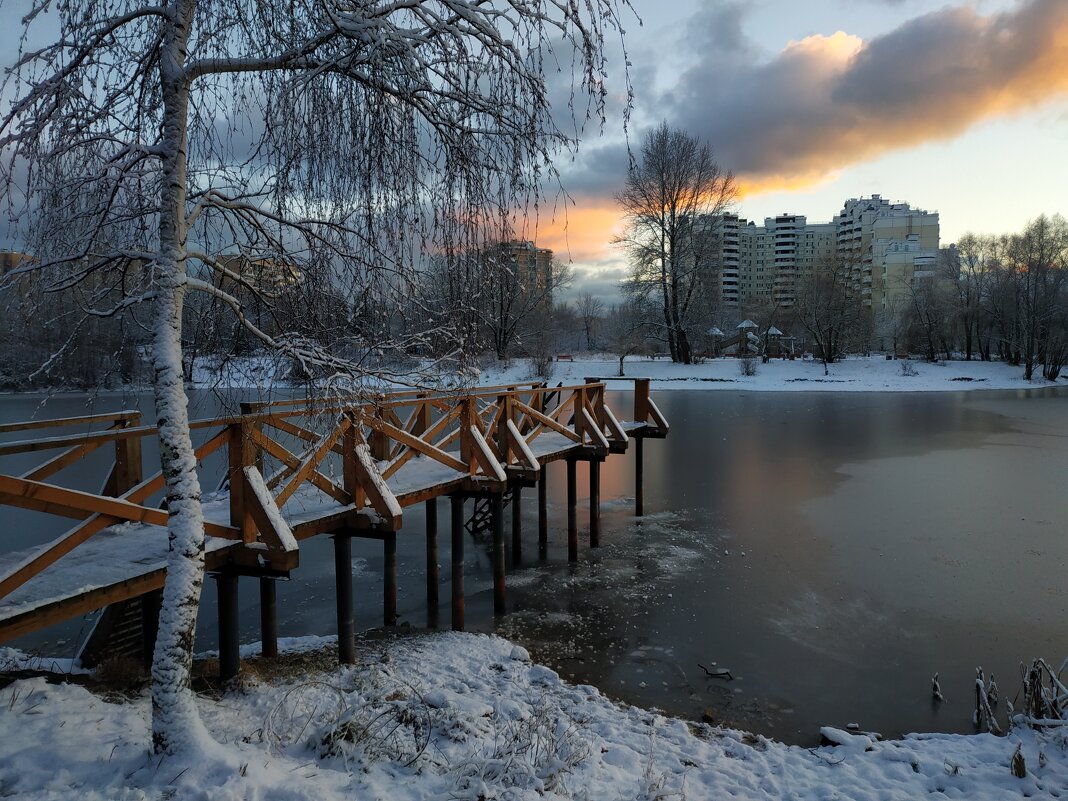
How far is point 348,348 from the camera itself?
4.00 metres

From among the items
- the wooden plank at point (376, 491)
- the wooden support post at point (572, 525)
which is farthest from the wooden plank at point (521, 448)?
the wooden plank at point (376, 491)

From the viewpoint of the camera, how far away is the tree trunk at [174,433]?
11.2ft

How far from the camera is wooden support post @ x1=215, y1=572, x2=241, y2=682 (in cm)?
566

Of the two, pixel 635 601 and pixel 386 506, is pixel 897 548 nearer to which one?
pixel 635 601

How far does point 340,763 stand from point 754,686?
4.56 metres

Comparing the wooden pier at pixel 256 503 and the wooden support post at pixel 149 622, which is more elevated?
the wooden pier at pixel 256 503

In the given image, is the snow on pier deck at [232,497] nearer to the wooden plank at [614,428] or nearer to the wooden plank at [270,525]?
the wooden plank at [270,525]

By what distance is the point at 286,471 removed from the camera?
7.33 m

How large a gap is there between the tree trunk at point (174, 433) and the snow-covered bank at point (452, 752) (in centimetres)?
25

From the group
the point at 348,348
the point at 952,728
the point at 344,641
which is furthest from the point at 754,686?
the point at 348,348

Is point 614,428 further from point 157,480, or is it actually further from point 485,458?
point 157,480

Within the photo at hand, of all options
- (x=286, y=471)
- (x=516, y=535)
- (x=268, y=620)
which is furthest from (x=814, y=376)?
(x=268, y=620)

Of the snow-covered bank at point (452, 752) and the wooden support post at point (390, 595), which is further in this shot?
the wooden support post at point (390, 595)

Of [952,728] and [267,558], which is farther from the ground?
[267,558]
